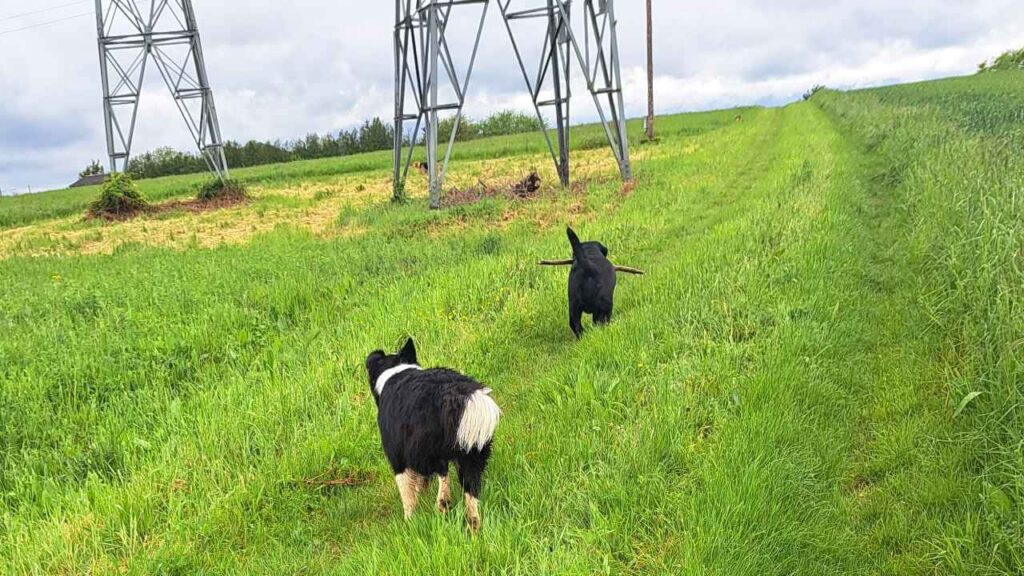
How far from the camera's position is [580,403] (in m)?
3.76

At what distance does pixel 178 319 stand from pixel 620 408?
4.72 m

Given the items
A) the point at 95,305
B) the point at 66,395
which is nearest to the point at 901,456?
the point at 66,395

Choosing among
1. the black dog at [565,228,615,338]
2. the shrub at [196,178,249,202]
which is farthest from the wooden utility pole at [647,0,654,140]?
the black dog at [565,228,615,338]

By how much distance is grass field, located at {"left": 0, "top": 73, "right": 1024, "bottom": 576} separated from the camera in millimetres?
2637

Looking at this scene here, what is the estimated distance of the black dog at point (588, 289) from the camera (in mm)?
5168

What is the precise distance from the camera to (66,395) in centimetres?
462

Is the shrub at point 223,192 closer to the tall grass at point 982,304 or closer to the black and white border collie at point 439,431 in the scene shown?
the tall grass at point 982,304

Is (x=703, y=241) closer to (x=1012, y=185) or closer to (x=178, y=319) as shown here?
(x=1012, y=185)

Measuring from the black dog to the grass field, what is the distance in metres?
0.26

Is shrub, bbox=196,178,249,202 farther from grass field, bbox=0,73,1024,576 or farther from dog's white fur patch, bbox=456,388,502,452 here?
dog's white fur patch, bbox=456,388,502,452

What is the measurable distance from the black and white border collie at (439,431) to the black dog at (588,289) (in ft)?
7.66

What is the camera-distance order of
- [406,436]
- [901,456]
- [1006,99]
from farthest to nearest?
[1006,99] → [901,456] → [406,436]

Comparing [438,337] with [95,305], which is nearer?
[438,337]

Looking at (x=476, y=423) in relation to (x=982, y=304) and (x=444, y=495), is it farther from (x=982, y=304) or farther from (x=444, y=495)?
(x=982, y=304)
